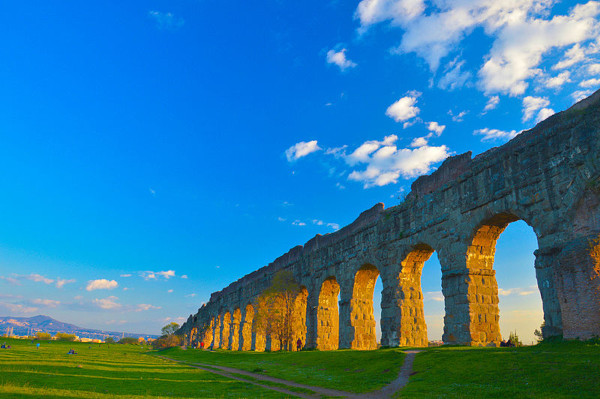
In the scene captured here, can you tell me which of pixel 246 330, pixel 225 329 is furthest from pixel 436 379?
pixel 225 329

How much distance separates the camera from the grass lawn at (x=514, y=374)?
6.56 m

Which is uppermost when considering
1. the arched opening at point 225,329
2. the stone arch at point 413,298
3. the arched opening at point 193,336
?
the stone arch at point 413,298

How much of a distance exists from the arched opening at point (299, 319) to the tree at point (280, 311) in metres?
0.51

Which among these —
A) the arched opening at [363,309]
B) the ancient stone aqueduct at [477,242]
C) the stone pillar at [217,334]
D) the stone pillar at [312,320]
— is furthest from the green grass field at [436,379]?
the stone pillar at [217,334]

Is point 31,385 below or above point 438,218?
below

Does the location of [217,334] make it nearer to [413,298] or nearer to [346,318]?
[346,318]

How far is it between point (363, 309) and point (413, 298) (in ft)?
13.9

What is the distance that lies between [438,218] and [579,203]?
18.3 ft

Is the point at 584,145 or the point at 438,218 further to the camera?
the point at 438,218

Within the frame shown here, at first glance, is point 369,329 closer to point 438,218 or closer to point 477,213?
point 438,218

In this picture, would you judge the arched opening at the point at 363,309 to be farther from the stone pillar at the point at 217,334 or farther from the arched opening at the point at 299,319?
the stone pillar at the point at 217,334

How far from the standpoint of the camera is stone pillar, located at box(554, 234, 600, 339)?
30.8 feet

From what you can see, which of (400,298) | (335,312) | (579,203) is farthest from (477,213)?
(335,312)

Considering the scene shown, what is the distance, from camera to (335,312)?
24969 millimetres
